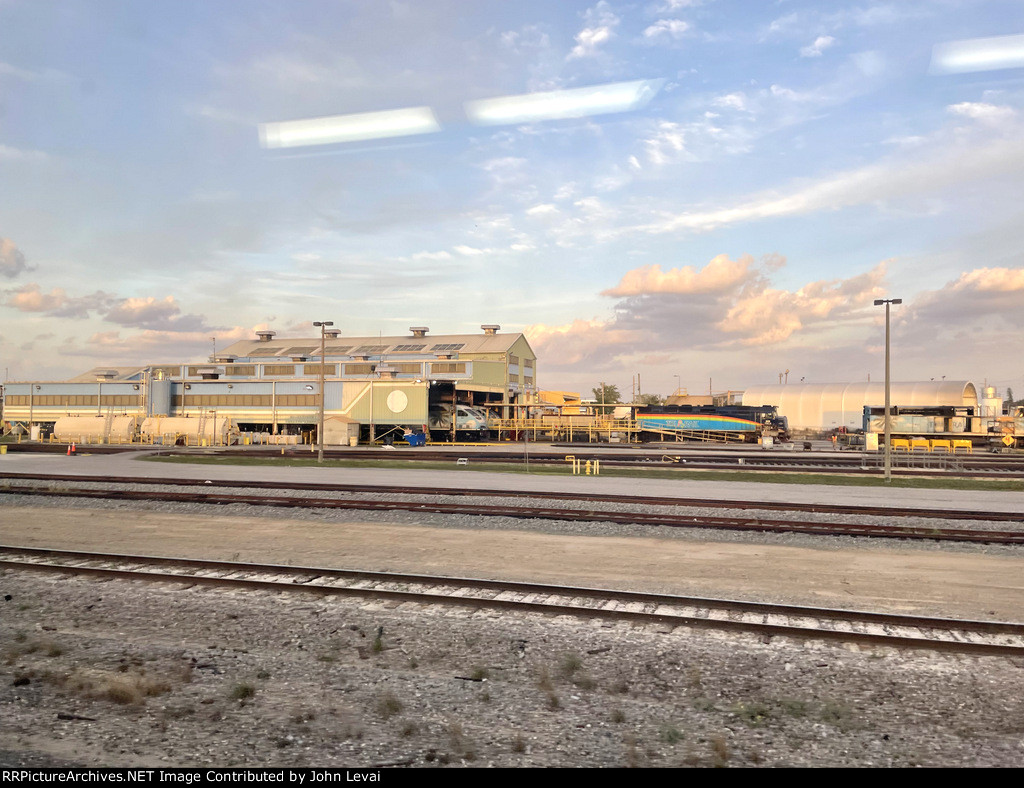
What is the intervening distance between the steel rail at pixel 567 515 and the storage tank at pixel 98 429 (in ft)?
136

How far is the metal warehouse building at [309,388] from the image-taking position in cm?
6356

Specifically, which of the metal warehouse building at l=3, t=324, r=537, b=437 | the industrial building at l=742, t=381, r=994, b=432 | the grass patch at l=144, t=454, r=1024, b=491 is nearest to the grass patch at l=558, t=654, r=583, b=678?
the grass patch at l=144, t=454, r=1024, b=491

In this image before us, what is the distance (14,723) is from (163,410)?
70.3 m

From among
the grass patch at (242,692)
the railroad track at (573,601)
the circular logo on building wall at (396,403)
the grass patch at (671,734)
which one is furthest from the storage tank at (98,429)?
the grass patch at (671,734)

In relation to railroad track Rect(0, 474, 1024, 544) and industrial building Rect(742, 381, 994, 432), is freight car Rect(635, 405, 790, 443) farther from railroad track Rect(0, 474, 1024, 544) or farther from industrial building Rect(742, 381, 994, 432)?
railroad track Rect(0, 474, 1024, 544)

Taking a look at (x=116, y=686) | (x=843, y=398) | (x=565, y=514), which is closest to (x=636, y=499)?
(x=565, y=514)

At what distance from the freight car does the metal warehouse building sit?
15387mm

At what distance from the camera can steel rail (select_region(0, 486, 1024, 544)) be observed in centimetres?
1753

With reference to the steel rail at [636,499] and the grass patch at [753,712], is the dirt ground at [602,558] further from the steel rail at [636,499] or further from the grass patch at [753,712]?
the steel rail at [636,499]

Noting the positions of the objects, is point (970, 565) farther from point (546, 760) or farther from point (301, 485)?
point (301, 485)

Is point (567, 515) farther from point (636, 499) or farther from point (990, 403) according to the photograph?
point (990, 403)

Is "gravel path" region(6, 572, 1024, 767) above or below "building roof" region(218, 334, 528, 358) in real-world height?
below

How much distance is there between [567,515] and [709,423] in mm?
53246
